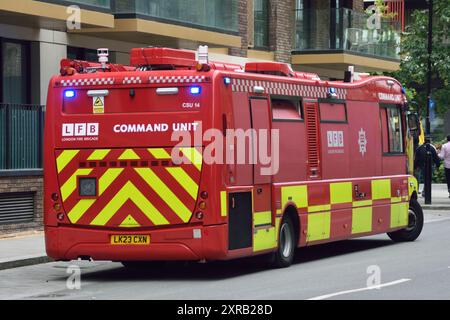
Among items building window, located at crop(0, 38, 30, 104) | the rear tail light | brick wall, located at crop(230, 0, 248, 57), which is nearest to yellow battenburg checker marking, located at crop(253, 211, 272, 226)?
the rear tail light

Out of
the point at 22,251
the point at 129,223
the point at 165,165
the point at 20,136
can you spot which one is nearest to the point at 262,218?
the point at 165,165

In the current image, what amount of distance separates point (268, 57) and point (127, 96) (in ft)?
64.2

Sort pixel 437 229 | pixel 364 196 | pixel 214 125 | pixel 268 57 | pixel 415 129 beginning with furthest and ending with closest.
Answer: pixel 268 57, pixel 437 229, pixel 415 129, pixel 364 196, pixel 214 125

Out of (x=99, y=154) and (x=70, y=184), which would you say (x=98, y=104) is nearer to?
(x=99, y=154)

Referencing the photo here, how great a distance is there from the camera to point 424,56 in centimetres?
5016

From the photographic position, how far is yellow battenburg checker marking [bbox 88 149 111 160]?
54.0ft

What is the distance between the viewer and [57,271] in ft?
59.2

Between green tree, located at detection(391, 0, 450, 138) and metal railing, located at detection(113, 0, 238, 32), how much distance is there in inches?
705

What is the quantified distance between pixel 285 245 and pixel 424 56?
1315 inches

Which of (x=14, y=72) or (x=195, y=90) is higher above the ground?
(x=14, y=72)

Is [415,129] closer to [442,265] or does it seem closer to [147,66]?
[442,265]

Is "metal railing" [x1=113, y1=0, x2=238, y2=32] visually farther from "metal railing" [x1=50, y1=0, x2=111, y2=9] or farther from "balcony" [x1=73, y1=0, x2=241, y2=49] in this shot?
"metal railing" [x1=50, y1=0, x2=111, y2=9]
